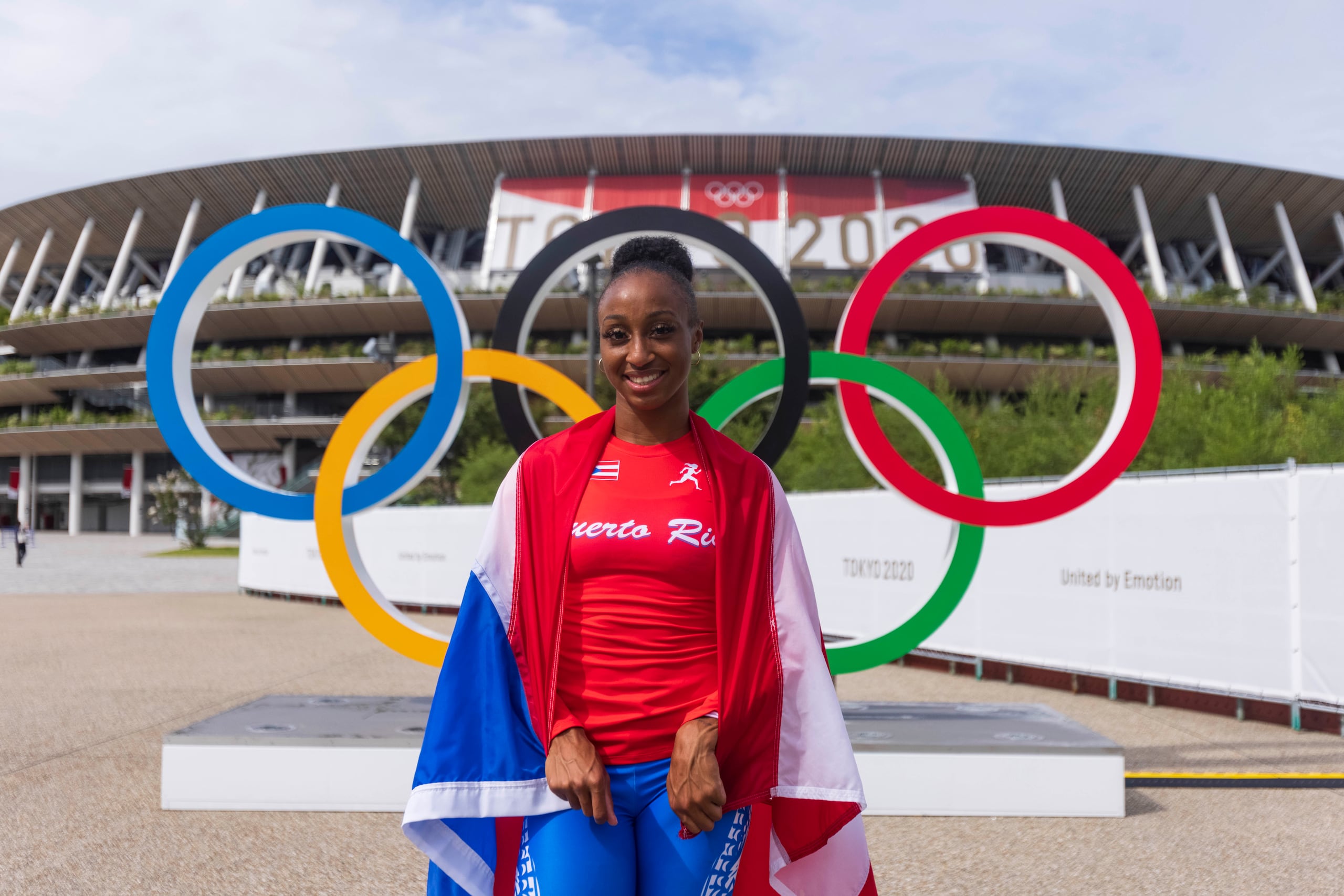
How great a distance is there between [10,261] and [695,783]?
2579 inches

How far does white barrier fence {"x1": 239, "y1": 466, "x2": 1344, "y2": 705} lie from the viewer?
741cm

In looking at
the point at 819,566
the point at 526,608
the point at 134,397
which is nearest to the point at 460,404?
the point at 526,608

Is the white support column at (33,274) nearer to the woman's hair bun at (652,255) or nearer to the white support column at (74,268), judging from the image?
the white support column at (74,268)

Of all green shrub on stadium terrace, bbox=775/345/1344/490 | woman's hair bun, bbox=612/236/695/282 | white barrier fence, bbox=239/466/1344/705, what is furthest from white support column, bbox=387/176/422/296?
woman's hair bun, bbox=612/236/695/282

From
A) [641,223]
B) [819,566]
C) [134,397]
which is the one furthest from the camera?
[134,397]

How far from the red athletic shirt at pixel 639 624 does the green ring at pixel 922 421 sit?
356 cm

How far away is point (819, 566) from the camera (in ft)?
39.2

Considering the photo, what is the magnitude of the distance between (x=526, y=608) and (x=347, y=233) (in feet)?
15.3

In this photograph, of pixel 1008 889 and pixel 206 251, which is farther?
pixel 206 251

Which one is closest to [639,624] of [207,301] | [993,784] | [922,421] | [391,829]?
[391,829]

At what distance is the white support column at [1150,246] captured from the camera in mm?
40688

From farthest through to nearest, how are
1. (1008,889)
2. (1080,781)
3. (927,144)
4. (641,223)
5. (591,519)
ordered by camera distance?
(927,144), (641,223), (1080,781), (1008,889), (591,519)

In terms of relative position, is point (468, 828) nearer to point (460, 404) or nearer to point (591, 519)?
point (591, 519)

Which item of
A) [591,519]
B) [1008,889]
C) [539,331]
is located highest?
[539,331]
